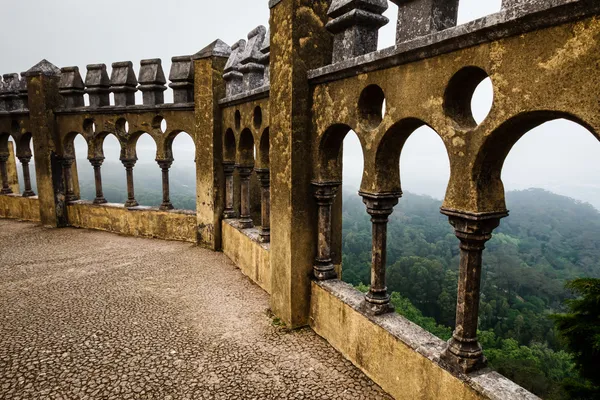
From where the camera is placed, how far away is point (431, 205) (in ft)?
396

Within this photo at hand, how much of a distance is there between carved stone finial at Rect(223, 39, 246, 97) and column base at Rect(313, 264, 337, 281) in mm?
4178

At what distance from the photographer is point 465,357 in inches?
113

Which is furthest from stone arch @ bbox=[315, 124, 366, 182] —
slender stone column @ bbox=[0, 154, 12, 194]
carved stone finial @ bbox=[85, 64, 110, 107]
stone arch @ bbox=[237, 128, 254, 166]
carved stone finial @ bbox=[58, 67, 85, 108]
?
slender stone column @ bbox=[0, 154, 12, 194]

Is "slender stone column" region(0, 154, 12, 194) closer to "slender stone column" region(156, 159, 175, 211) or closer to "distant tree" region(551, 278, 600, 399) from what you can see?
"slender stone column" region(156, 159, 175, 211)

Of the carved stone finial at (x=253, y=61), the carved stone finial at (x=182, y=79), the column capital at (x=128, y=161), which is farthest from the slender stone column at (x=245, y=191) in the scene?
the column capital at (x=128, y=161)

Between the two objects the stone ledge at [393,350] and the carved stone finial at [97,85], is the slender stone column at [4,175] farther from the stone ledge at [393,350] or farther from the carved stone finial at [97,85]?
the stone ledge at [393,350]

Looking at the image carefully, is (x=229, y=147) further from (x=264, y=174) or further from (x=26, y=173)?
(x=26, y=173)

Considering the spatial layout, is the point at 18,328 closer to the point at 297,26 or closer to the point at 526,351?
the point at 297,26

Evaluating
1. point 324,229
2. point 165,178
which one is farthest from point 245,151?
point 165,178

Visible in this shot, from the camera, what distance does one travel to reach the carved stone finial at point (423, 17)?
115 inches

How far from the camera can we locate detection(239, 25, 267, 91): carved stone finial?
638 centimetres

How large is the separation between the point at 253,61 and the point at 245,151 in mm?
1622

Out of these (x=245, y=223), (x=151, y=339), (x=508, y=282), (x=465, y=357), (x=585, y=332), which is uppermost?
Result: (x=245, y=223)

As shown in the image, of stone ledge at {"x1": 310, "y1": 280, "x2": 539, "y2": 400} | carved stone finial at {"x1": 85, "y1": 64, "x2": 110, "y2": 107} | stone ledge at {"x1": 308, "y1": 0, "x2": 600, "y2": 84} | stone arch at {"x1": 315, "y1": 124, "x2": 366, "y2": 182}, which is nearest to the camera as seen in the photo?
stone ledge at {"x1": 308, "y1": 0, "x2": 600, "y2": 84}
